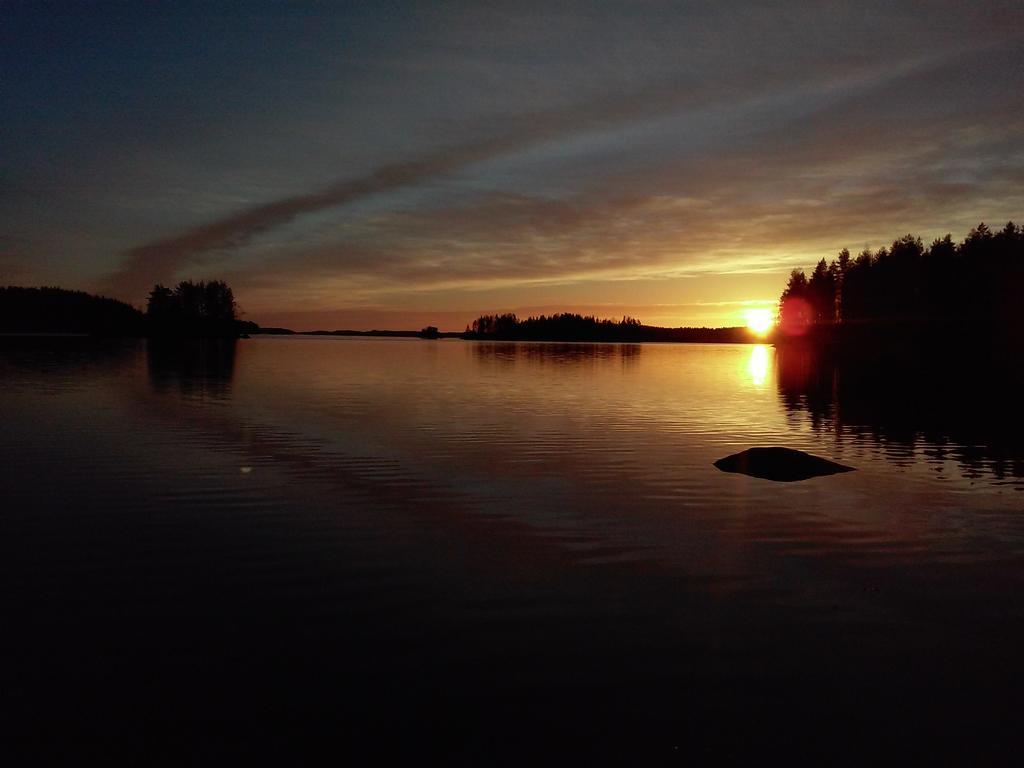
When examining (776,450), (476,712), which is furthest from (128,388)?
(476,712)

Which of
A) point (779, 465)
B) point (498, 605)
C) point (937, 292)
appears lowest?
point (498, 605)

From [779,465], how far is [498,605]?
17.0 meters

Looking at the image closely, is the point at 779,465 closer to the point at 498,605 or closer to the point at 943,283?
the point at 498,605

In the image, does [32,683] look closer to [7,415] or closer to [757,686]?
[757,686]

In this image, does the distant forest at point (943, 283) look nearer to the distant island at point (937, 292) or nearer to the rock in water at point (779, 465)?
the distant island at point (937, 292)

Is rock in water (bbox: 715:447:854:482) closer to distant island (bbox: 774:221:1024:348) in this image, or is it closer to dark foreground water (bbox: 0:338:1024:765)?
dark foreground water (bbox: 0:338:1024:765)

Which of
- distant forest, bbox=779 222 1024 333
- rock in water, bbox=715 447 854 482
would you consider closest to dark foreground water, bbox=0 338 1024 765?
rock in water, bbox=715 447 854 482

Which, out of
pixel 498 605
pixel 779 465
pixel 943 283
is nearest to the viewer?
pixel 498 605

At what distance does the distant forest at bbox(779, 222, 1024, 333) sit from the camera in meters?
127

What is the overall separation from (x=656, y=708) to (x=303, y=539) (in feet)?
35.1

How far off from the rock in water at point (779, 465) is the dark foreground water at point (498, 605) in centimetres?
100

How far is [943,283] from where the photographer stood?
14000 centimetres

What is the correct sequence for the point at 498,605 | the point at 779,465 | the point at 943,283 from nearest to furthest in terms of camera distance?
the point at 498,605
the point at 779,465
the point at 943,283

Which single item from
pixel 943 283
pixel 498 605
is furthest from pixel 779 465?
pixel 943 283
